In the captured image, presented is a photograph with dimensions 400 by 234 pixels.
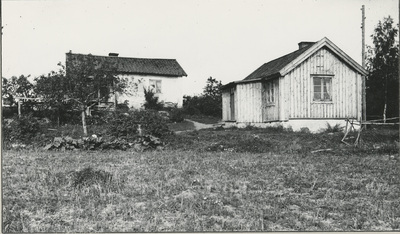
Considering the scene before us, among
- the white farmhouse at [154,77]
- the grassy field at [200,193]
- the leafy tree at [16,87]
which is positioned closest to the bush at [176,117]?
the white farmhouse at [154,77]

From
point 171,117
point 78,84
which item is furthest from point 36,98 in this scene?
point 171,117

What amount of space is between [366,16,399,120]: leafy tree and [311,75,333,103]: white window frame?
5.28 meters

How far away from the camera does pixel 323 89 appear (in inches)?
781

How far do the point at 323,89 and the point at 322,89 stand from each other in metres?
0.07

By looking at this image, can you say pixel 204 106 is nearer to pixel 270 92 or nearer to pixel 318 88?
pixel 270 92

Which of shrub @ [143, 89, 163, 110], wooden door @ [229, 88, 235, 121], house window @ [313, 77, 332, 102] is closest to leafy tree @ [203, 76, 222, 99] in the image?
shrub @ [143, 89, 163, 110]

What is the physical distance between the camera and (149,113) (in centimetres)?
1552

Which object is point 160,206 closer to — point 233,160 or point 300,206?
point 300,206

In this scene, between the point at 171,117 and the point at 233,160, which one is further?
the point at 171,117

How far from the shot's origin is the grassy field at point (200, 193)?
502 cm

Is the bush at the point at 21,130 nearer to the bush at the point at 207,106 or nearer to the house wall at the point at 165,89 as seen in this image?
the house wall at the point at 165,89

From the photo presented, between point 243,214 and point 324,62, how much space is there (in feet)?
52.5

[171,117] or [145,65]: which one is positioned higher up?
[145,65]

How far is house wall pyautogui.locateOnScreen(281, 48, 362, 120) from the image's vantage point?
19.5m
